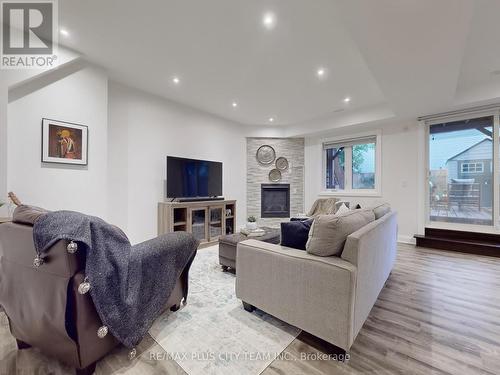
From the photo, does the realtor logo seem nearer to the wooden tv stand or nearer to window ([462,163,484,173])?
the wooden tv stand

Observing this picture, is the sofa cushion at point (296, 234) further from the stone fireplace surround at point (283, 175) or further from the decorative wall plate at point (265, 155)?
the decorative wall plate at point (265, 155)

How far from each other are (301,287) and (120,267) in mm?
1166

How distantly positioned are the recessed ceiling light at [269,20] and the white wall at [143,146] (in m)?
2.54

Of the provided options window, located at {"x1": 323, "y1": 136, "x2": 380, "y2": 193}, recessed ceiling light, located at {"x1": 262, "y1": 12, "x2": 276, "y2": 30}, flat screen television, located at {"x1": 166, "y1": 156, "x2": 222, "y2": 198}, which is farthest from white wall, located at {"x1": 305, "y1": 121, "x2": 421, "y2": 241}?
recessed ceiling light, located at {"x1": 262, "y1": 12, "x2": 276, "y2": 30}

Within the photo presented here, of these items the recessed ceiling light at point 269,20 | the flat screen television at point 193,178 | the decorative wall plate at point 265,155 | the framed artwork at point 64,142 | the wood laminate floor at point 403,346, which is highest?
the recessed ceiling light at point 269,20

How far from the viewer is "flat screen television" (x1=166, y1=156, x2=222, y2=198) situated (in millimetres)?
3871

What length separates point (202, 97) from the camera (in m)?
3.98

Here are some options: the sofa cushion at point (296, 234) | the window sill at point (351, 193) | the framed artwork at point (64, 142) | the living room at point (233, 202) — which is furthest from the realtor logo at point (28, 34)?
the window sill at point (351, 193)

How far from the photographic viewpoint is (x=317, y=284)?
1453 millimetres

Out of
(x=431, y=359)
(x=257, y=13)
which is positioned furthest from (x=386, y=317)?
(x=257, y=13)

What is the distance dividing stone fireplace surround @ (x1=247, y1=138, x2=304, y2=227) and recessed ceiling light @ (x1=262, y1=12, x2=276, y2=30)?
3.55m

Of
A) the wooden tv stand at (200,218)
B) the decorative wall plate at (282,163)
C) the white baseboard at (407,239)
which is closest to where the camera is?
the wooden tv stand at (200,218)

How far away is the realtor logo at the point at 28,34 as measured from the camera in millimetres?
2068

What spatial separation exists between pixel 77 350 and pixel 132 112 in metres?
3.37
